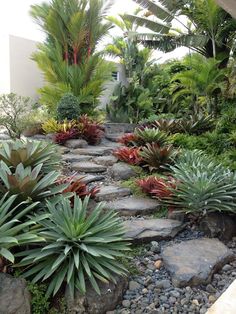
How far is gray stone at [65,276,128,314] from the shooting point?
270 cm

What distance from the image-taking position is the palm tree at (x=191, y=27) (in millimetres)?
10945

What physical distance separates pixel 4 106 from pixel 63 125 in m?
1.62

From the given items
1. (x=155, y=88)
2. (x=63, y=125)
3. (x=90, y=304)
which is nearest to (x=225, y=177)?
(x=90, y=304)

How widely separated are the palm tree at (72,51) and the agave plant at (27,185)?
7027mm

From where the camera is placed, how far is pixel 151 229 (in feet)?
12.9

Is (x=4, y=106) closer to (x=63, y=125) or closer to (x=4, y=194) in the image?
(x=63, y=125)

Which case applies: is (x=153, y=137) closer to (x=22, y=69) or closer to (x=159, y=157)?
(x=159, y=157)

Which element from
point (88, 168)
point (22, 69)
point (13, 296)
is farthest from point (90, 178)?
point (22, 69)

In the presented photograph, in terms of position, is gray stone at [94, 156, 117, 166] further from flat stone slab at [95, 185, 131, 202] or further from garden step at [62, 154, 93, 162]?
flat stone slab at [95, 185, 131, 202]

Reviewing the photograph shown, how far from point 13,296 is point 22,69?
11934 mm

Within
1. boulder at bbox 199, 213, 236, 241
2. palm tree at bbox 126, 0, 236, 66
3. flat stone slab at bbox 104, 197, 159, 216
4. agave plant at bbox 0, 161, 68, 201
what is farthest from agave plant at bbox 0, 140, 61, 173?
palm tree at bbox 126, 0, 236, 66

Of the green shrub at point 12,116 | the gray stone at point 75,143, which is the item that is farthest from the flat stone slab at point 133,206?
the green shrub at point 12,116

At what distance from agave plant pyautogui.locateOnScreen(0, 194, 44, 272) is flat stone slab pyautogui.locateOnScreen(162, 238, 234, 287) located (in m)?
1.31

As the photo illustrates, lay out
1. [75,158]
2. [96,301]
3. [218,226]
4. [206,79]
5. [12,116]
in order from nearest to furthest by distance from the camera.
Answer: [96,301], [218,226], [75,158], [12,116], [206,79]
